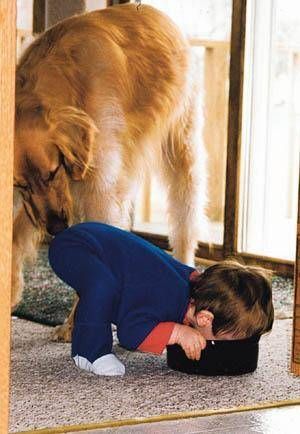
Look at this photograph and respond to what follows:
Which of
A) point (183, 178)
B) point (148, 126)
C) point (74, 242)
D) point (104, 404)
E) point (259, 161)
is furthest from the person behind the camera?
point (259, 161)

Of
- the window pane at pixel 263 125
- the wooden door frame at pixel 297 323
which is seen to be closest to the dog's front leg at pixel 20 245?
the wooden door frame at pixel 297 323

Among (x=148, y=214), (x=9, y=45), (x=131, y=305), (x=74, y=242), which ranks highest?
(x=9, y=45)

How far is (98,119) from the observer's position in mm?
2234

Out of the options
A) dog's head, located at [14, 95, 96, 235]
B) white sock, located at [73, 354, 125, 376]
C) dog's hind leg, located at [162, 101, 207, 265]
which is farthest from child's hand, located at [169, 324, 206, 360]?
dog's hind leg, located at [162, 101, 207, 265]

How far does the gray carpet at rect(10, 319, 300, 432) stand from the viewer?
146cm

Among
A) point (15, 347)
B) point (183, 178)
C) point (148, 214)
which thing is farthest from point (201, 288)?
point (148, 214)

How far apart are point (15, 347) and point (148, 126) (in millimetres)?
808

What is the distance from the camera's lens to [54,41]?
225cm

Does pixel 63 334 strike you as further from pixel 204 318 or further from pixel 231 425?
pixel 231 425

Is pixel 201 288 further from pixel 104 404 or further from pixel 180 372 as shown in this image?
pixel 104 404

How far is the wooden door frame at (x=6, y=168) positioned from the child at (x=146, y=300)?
0.73m

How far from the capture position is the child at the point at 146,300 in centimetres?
173

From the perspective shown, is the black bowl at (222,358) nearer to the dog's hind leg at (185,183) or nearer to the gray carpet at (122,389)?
the gray carpet at (122,389)

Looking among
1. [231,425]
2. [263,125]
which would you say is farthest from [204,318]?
[263,125]
